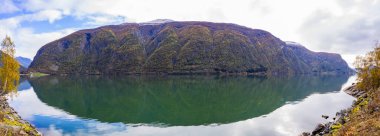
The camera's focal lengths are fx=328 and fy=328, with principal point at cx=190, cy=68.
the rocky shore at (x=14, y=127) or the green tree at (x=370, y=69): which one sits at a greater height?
the green tree at (x=370, y=69)

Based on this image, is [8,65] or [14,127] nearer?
[14,127]

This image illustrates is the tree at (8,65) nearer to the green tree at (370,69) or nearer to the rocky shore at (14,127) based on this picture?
the rocky shore at (14,127)

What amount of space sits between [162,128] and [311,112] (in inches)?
1464

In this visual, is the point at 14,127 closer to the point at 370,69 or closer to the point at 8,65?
the point at 8,65

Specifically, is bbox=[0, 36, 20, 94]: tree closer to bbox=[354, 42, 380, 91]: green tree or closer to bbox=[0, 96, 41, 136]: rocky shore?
bbox=[0, 96, 41, 136]: rocky shore

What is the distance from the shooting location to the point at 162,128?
56625mm

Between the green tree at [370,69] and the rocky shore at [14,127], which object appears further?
the green tree at [370,69]

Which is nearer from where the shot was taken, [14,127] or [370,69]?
[14,127]

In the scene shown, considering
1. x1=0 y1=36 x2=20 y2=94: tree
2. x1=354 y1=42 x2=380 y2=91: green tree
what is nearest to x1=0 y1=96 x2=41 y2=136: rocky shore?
x1=0 y1=36 x2=20 y2=94: tree

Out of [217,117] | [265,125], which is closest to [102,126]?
[217,117]

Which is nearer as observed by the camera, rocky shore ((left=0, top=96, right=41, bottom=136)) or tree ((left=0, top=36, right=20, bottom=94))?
rocky shore ((left=0, top=96, right=41, bottom=136))

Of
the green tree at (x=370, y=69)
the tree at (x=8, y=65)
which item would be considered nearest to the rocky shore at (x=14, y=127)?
the tree at (x=8, y=65)

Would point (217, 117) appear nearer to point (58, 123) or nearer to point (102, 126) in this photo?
point (102, 126)

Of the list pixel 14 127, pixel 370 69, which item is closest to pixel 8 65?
pixel 14 127
